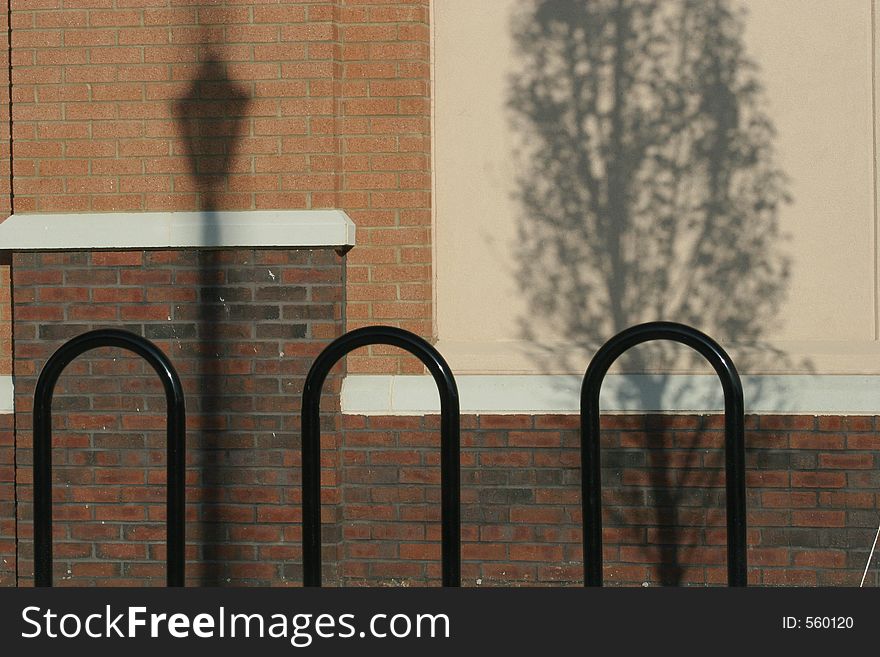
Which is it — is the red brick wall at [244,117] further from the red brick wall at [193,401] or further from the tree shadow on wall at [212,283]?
the red brick wall at [193,401]

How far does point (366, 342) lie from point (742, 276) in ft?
7.89

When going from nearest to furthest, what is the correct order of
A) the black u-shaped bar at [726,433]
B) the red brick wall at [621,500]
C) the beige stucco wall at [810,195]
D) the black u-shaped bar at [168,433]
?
the black u-shaped bar at [726,433]
the black u-shaped bar at [168,433]
the red brick wall at [621,500]
the beige stucco wall at [810,195]

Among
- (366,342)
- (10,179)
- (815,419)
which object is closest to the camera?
(366,342)

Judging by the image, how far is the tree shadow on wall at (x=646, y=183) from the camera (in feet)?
15.8

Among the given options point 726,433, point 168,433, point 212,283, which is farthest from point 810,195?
point 168,433

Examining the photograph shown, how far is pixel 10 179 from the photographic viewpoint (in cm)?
501

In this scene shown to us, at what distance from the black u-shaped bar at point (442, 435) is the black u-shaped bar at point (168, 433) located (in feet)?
1.06

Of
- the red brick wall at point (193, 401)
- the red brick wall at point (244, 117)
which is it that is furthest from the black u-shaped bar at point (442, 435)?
the red brick wall at point (244, 117)

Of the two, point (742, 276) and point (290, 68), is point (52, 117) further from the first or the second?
point (742, 276)

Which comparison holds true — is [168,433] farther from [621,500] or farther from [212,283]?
[621,500]

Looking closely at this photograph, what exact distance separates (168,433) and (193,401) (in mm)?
1764

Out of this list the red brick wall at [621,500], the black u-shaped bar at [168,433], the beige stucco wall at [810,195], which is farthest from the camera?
the beige stucco wall at [810,195]

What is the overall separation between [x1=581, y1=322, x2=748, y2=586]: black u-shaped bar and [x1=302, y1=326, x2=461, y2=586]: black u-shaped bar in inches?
12.6
